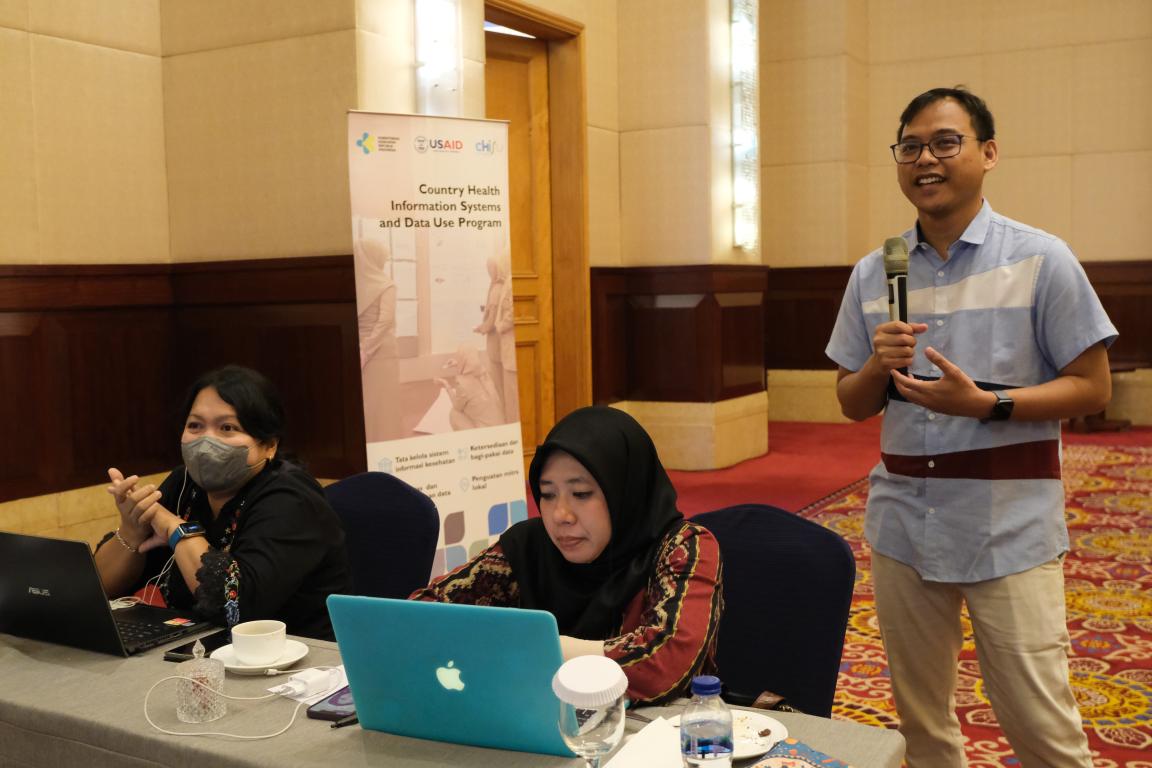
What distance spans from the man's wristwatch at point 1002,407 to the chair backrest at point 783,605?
39 centimetres

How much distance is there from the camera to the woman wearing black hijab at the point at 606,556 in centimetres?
198

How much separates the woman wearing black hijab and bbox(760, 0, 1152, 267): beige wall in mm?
8385

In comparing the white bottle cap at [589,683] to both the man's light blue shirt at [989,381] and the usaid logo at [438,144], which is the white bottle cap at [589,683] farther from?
the usaid logo at [438,144]

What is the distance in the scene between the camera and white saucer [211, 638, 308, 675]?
1.93 metres

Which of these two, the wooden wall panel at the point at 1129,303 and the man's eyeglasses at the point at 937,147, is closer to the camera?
the man's eyeglasses at the point at 937,147

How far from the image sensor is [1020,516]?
2184 mm

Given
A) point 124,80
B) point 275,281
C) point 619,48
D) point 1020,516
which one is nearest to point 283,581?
point 1020,516

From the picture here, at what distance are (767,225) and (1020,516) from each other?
843cm

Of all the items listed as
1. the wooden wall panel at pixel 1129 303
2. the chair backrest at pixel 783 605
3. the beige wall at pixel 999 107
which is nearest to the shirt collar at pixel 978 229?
the chair backrest at pixel 783 605

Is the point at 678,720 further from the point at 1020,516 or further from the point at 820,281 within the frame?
the point at 820,281

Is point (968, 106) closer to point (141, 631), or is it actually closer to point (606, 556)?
point (606, 556)

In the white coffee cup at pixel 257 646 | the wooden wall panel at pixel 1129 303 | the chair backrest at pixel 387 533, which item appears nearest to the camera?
the white coffee cup at pixel 257 646

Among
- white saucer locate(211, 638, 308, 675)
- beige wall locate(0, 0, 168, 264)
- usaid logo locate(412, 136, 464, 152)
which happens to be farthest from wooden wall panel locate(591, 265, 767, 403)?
white saucer locate(211, 638, 308, 675)

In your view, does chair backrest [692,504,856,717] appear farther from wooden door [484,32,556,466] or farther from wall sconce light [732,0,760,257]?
wall sconce light [732,0,760,257]
